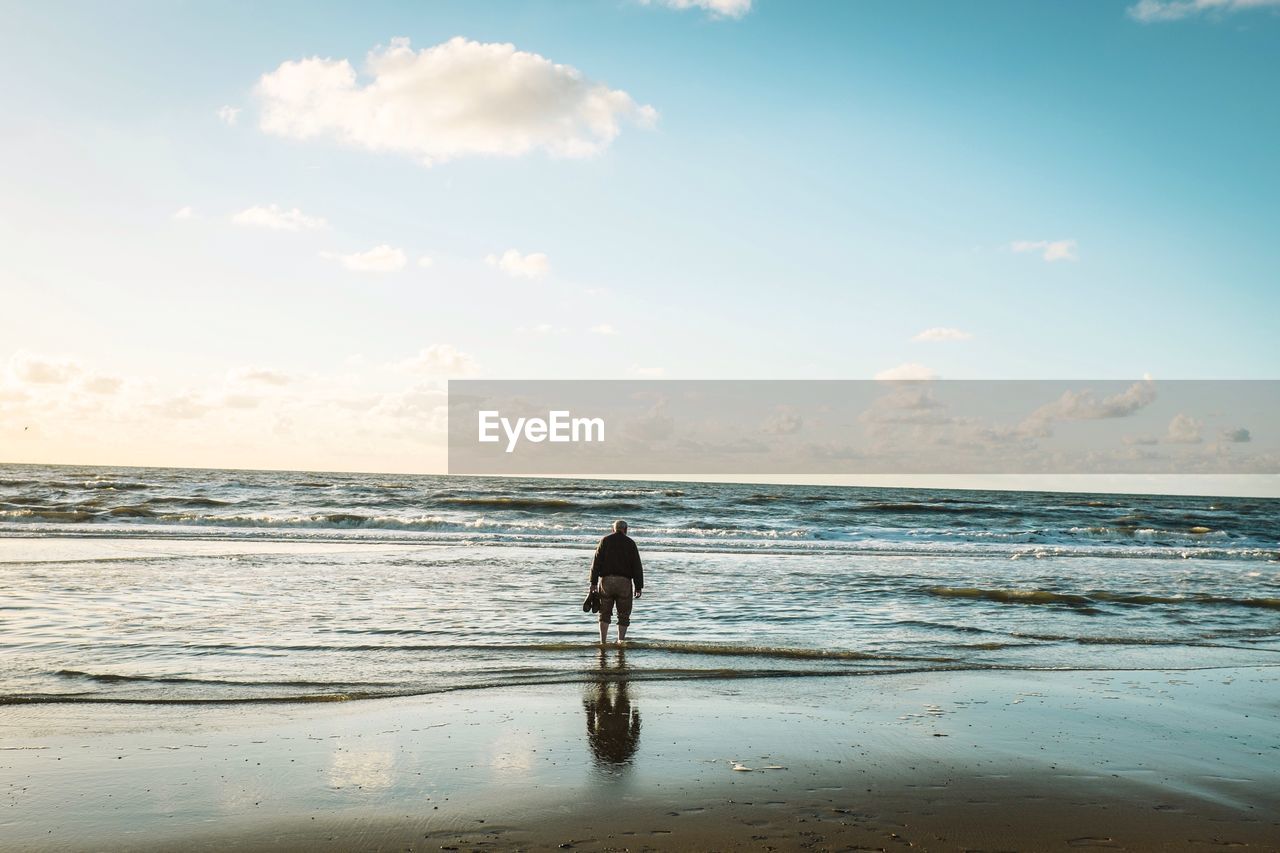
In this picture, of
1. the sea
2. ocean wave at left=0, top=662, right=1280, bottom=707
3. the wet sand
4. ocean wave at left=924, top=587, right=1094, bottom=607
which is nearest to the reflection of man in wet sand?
the wet sand

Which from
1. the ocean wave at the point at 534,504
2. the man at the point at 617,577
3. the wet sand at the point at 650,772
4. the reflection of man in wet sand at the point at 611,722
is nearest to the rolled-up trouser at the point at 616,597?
the man at the point at 617,577

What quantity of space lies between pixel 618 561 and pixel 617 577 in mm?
253

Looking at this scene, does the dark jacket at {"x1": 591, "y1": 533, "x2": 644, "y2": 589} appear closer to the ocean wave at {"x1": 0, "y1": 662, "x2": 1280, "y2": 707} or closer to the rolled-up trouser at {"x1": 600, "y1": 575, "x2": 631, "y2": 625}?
the rolled-up trouser at {"x1": 600, "y1": 575, "x2": 631, "y2": 625}

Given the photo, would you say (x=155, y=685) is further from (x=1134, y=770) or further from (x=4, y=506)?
(x=4, y=506)

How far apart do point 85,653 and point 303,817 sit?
6.53m

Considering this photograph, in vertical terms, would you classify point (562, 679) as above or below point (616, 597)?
below

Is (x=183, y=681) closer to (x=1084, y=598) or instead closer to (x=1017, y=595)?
(x=1017, y=595)

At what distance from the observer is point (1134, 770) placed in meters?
6.75

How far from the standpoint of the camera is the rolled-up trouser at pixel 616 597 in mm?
11719

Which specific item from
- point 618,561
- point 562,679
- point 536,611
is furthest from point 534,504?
point 562,679

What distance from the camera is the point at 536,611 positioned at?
1433 centimetres

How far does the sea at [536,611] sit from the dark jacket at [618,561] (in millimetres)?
923

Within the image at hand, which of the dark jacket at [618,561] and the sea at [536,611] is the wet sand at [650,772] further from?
the dark jacket at [618,561]

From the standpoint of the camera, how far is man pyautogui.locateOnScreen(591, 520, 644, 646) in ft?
38.5
